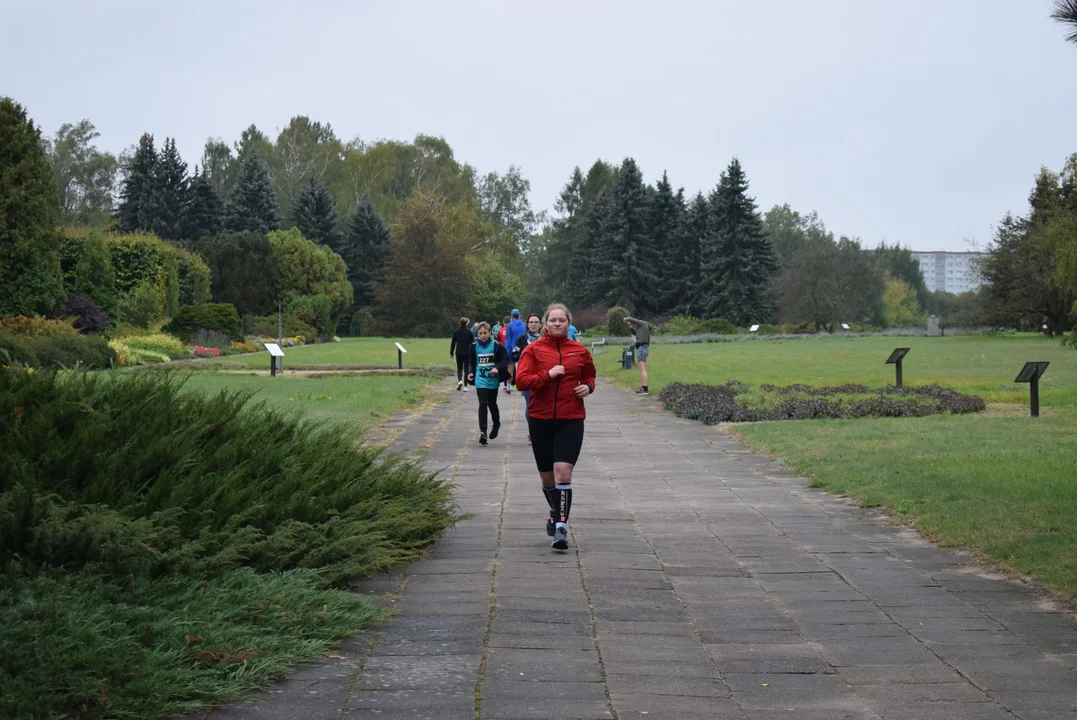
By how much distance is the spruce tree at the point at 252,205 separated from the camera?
75.4 m

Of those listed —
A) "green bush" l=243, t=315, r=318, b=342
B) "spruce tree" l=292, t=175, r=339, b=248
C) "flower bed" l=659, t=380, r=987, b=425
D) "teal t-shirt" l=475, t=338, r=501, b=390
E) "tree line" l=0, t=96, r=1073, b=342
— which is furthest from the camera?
"spruce tree" l=292, t=175, r=339, b=248

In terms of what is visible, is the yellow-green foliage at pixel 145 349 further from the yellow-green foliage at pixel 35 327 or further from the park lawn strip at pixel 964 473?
the park lawn strip at pixel 964 473

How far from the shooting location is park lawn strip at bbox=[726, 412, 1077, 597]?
7.78 metres

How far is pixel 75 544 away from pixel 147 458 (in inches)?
37.1

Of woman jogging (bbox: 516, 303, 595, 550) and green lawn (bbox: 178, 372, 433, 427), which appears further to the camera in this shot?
green lawn (bbox: 178, 372, 433, 427)

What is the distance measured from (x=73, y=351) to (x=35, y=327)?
14.5 feet

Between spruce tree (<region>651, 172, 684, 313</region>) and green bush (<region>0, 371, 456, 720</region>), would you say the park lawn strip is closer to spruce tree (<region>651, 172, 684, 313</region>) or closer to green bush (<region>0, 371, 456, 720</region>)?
green bush (<region>0, 371, 456, 720</region>)

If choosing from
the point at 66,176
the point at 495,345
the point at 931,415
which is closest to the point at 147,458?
the point at 495,345

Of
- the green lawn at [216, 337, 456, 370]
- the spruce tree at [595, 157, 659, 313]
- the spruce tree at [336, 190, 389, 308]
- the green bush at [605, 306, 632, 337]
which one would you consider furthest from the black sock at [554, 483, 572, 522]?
the spruce tree at [336, 190, 389, 308]

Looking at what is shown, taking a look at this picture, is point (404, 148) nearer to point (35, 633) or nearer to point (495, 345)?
point (495, 345)

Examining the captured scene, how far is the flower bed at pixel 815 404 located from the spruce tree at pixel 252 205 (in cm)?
5878

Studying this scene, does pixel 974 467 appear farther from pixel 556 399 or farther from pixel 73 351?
pixel 73 351

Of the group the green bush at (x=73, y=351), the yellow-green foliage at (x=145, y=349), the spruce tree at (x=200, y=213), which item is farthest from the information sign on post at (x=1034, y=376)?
the spruce tree at (x=200, y=213)

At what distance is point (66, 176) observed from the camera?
85750mm
